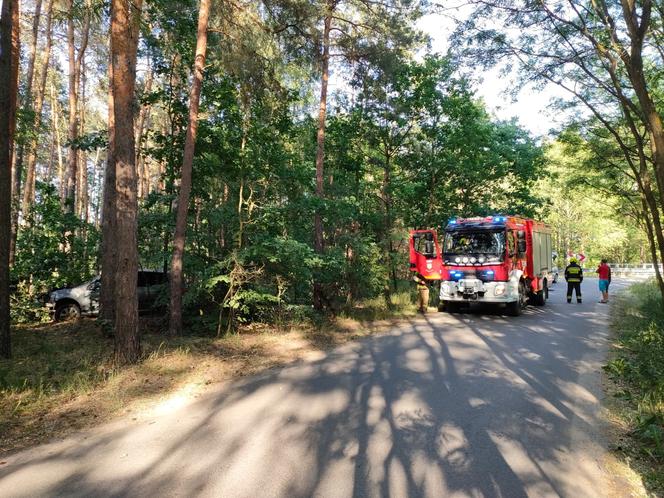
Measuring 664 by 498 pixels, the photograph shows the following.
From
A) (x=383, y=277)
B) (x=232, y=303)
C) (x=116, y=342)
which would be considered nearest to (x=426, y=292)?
(x=383, y=277)

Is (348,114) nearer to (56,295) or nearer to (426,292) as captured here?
(426,292)

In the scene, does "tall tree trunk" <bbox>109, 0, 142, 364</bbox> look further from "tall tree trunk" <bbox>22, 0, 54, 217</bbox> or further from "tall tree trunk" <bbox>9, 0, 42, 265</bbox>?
"tall tree trunk" <bbox>9, 0, 42, 265</bbox>

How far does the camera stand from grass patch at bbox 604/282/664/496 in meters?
4.14

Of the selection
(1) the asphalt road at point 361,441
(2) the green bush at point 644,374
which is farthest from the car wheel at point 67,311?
(2) the green bush at point 644,374

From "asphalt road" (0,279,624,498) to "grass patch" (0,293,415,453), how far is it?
1.93 ft

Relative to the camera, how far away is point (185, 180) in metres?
9.93

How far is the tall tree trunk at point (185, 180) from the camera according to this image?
9.95 m

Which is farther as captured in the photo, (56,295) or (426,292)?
(426,292)

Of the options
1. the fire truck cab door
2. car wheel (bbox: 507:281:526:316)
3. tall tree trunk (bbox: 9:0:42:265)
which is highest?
tall tree trunk (bbox: 9:0:42:265)

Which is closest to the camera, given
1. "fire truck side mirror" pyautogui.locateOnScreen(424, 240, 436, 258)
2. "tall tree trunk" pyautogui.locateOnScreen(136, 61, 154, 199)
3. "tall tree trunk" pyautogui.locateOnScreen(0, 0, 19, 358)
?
"tall tree trunk" pyautogui.locateOnScreen(0, 0, 19, 358)

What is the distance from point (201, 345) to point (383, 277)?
7915 millimetres

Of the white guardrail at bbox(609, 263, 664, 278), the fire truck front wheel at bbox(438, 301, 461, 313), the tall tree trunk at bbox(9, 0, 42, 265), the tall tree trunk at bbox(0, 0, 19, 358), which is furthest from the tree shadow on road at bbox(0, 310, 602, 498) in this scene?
the white guardrail at bbox(609, 263, 664, 278)

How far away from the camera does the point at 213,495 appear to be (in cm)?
355

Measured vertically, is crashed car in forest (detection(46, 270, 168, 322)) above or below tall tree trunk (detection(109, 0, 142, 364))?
below
